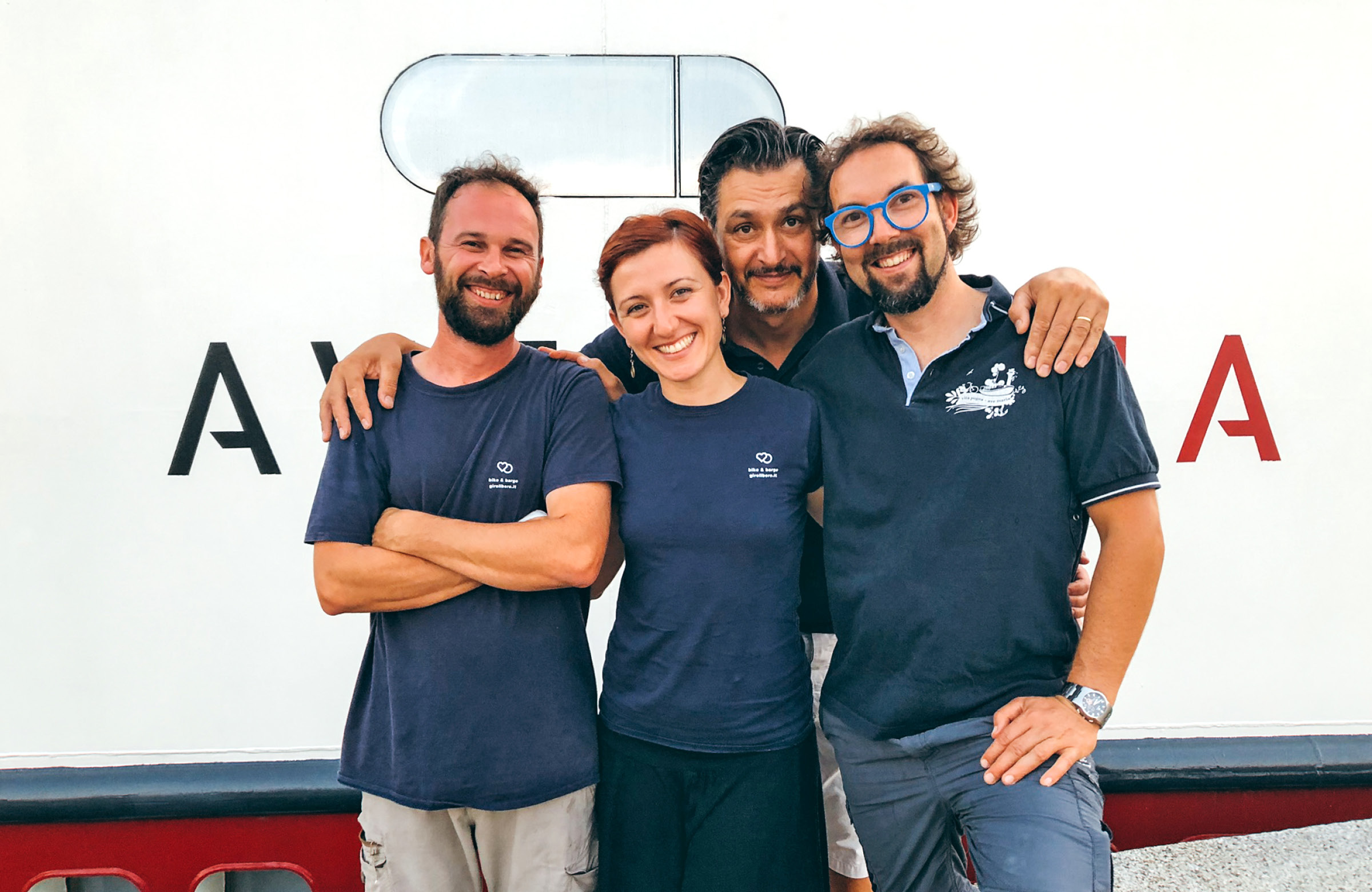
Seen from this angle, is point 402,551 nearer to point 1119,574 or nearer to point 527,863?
point 527,863

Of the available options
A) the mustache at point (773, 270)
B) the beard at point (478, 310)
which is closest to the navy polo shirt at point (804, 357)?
the mustache at point (773, 270)

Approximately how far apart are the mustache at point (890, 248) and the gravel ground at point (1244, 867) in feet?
5.91

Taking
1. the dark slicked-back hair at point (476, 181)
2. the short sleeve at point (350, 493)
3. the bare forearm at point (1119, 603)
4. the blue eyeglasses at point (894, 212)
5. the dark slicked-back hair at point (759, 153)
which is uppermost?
the dark slicked-back hair at point (759, 153)

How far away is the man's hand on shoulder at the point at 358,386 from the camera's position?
1.61m

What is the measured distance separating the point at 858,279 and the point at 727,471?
1.58ft

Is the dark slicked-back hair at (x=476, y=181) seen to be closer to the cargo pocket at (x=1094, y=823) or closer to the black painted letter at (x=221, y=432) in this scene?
the black painted letter at (x=221, y=432)

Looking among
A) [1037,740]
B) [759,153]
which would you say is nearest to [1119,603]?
[1037,740]

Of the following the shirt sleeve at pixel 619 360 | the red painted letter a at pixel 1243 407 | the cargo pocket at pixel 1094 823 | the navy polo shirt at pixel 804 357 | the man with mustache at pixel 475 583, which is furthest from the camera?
the red painted letter a at pixel 1243 407

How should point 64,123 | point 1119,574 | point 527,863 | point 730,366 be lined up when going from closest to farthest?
point 1119,574 → point 527,863 → point 730,366 → point 64,123

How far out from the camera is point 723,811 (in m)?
1.49

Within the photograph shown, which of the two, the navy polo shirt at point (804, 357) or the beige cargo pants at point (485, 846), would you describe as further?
the navy polo shirt at point (804, 357)

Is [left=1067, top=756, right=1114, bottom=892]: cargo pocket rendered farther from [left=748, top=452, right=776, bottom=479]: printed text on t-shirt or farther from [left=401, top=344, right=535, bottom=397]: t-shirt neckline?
[left=401, top=344, right=535, bottom=397]: t-shirt neckline

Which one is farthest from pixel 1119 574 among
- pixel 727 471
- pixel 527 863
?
pixel 527 863

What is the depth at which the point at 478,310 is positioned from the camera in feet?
5.40
